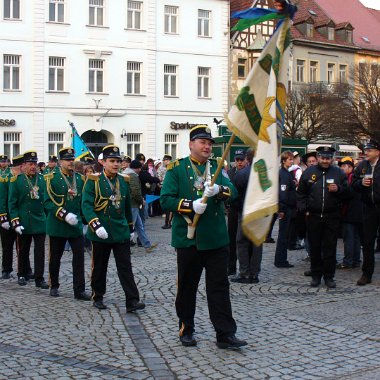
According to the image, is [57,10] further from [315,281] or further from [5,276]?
[315,281]

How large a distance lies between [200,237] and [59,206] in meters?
3.49

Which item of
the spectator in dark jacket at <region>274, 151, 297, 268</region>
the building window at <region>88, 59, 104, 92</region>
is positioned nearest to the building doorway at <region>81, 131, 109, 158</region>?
the building window at <region>88, 59, 104, 92</region>

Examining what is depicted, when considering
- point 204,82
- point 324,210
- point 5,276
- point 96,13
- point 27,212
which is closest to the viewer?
point 324,210

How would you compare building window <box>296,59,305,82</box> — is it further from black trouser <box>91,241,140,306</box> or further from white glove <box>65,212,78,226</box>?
black trouser <box>91,241,140,306</box>

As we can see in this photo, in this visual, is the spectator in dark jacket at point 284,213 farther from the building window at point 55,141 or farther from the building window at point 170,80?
the building window at point 170,80

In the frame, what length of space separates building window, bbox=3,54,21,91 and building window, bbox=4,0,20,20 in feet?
6.27

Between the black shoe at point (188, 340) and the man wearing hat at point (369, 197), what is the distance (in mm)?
4155

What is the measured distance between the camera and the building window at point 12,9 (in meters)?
34.8

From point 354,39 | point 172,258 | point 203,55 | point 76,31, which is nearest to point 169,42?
point 203,55

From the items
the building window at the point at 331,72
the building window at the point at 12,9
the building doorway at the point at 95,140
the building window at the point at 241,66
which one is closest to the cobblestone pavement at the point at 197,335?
the building window at the point at 12,9

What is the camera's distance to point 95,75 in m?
37.5

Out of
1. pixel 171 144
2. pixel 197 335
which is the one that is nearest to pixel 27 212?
pixel 197 335

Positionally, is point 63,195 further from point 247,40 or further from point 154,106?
point 247,40

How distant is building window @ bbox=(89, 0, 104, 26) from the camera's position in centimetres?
3706
